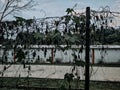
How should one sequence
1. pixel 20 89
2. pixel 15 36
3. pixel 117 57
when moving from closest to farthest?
pixel 15 36
pixel 20 89
pixel 117 57

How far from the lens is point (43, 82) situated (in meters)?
10.4

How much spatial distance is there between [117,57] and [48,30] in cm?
1735

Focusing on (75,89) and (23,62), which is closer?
(23,62)

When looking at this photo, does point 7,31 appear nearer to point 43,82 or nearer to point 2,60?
point 2,60

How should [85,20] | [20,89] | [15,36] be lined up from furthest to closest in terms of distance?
[20,89] → [15,36] → [85,20]

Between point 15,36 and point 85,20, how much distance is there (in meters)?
1.56

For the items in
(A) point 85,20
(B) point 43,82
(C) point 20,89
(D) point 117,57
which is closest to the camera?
(A) point 85,20

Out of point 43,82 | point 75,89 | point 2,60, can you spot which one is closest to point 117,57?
point 43,82

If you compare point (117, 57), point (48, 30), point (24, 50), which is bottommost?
point (117, 57)

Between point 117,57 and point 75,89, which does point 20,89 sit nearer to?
point 75,89

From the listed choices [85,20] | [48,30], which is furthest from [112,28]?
[48,30]

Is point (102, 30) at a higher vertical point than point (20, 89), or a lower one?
higher

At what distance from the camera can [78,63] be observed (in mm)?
6516

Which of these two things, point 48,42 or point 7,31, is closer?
point 48,42
